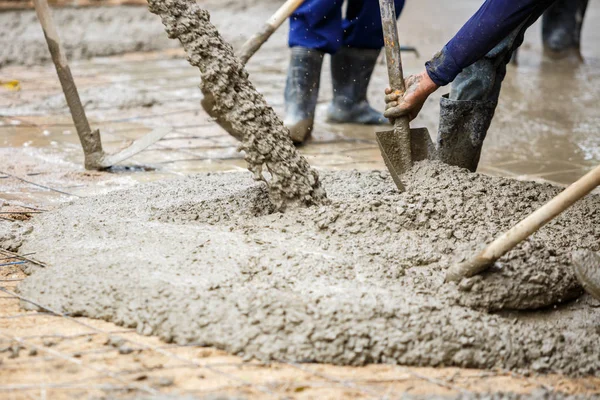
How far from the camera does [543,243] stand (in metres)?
2.24

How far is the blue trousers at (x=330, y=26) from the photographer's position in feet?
13.0

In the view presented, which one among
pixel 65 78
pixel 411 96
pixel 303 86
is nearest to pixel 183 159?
pixel 65 78

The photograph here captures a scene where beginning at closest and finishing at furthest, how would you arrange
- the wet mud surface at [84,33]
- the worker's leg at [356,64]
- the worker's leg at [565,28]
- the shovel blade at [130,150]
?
the shovel blade at [130,150], the worker's leg at [356,64], the wet mud surface at [84,33], the worker's leg at [565,28]

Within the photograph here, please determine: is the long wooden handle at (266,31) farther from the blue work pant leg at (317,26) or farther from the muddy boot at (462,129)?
the muddy boot at (462,129)

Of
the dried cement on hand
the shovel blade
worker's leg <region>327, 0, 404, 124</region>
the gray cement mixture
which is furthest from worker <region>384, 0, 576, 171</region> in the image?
worker's leg <region>327, 0, 404, 124</region>

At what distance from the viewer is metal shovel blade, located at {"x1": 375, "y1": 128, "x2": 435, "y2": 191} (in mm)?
2764

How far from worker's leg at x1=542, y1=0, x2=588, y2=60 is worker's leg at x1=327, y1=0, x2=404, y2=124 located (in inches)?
118

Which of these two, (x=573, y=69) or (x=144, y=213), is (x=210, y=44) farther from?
(x=573, y=69)

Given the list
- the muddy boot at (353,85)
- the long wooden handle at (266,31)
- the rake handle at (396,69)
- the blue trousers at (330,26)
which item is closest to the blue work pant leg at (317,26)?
the blue trousers at (330,26)

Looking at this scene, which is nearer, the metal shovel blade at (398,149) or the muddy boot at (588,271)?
the muddy boot at (588,271)

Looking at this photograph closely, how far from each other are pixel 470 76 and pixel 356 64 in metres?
1.60

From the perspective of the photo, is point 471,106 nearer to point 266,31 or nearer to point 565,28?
point 266,31

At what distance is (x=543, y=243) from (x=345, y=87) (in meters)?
2.50

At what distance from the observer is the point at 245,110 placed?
8.48 ft
